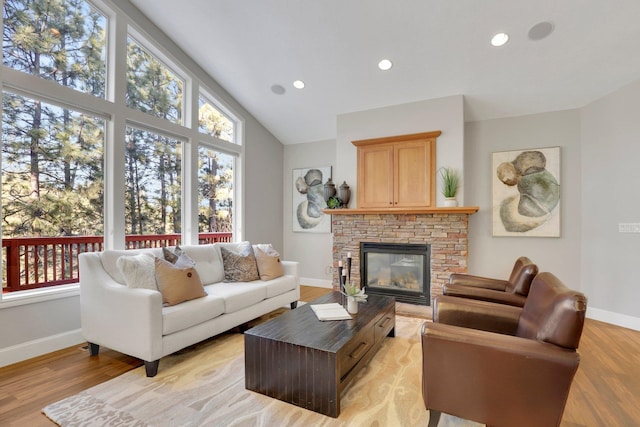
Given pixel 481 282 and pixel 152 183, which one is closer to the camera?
pixel 481 282

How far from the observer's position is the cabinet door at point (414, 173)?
165 inches

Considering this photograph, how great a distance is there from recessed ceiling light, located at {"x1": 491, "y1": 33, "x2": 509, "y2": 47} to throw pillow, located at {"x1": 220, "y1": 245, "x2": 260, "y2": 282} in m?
3.67

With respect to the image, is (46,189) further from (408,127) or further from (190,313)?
(408,127)

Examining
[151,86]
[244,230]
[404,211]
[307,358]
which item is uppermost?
[151,86]

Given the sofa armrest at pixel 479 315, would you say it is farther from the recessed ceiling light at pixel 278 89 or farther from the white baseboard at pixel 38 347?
the recessed ceiling light at pixel 278 89

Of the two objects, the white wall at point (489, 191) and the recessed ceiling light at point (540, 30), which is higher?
the recessed ceiling light at point (540, 30)

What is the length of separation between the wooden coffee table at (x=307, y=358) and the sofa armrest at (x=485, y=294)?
970 millimetres

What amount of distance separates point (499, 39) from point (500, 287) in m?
2.57

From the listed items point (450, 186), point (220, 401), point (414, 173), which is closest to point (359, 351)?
point (220, 401)

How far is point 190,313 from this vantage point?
8.87 ft

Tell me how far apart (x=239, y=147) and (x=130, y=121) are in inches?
69.9

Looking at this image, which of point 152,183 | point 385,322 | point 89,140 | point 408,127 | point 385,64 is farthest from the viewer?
point 408,127

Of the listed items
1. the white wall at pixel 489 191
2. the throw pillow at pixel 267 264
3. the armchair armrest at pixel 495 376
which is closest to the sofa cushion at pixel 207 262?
the throw pillow at pixel 267 264

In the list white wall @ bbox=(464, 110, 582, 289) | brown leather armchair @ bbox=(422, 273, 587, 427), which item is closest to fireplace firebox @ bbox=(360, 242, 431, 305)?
white wall @ bbox=(464, 110, 582, 289)
